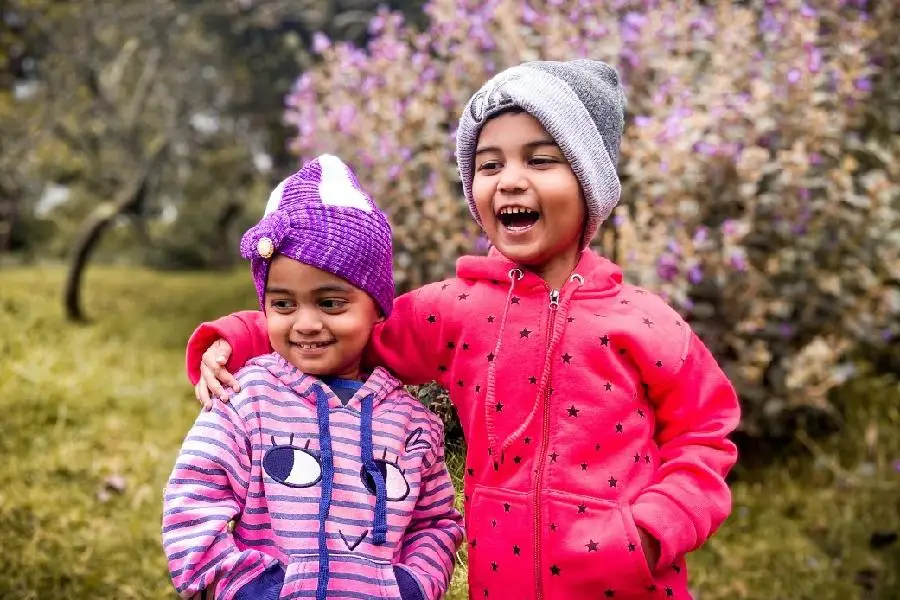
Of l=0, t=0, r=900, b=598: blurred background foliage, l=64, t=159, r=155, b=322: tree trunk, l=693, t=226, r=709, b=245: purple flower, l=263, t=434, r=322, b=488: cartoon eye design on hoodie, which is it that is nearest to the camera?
l=263, t=434, r=322, b=488: cartoon eye design on hoodie

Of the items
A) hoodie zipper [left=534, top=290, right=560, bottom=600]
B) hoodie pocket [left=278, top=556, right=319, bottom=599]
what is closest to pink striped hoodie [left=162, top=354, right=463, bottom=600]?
hoodie pocket [left=278, top=556, right=319, bottom=599]

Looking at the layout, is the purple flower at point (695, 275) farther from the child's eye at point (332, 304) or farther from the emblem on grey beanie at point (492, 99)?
the child's eye at point (332, 304)

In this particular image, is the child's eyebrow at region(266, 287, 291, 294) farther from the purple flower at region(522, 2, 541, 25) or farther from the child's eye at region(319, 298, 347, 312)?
the purple flower at region(522, 2, 541, 25)

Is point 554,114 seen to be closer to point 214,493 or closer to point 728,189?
point 214,493

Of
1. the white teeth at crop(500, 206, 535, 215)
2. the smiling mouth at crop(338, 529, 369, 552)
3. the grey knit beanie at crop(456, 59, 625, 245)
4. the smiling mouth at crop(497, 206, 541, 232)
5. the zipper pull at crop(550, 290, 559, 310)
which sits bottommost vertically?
the smiling mouth at crop(338, 529, 369, 552)

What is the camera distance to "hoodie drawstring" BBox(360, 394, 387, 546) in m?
1.87

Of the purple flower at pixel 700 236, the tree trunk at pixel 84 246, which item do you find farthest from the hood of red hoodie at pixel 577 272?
the tree trunk at pixel 84 246

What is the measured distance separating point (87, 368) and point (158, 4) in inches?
128

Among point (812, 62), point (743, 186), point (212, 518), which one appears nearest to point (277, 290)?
point (212, 518)

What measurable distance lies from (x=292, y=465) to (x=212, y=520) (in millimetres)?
187

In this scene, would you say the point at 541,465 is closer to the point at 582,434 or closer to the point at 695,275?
the point at 582,434

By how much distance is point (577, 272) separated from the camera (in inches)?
81.6

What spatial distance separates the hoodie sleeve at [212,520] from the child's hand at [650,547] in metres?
0.73

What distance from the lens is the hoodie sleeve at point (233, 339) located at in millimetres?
2070
